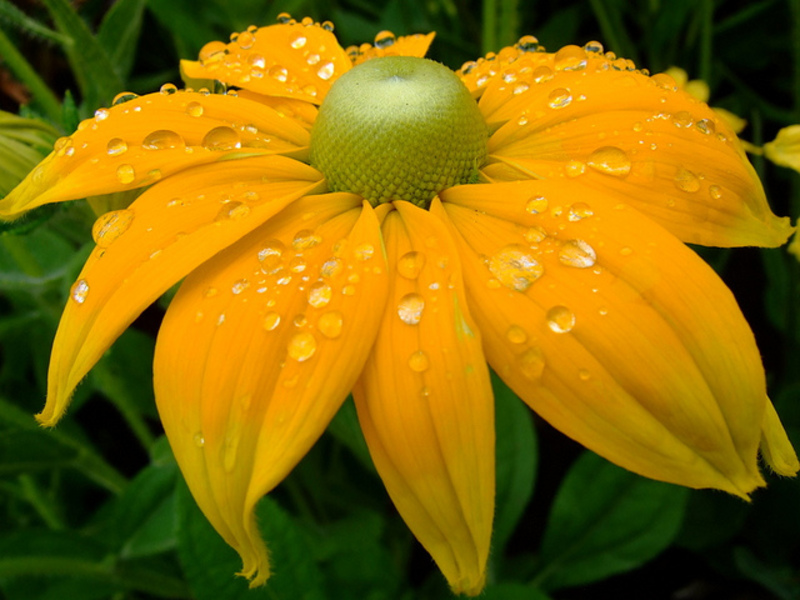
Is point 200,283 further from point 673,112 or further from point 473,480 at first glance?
point 673,112

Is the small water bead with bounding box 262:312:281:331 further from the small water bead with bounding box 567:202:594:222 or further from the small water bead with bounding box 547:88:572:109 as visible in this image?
the small water bead with bounding box 547:88:572:109

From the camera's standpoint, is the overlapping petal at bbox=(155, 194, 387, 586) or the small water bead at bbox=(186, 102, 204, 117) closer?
the overlapping petal at bbox=(155, 194, 387, 586)

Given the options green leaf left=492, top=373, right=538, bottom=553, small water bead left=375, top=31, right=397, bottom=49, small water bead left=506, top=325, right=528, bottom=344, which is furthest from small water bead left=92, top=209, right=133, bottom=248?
green leaf left=492, top=373, right=538, bottom=553

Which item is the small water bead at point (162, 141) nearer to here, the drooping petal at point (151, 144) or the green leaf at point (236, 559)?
the drooping petal at point (151, 144)

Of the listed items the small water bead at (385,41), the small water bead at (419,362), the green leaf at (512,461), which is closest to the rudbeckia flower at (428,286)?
the small water bead at (419,362)

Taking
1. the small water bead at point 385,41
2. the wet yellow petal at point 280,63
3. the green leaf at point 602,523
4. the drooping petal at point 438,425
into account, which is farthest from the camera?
the green leaf at point 602,523

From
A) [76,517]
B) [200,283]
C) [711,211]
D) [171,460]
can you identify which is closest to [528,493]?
[171,460]
